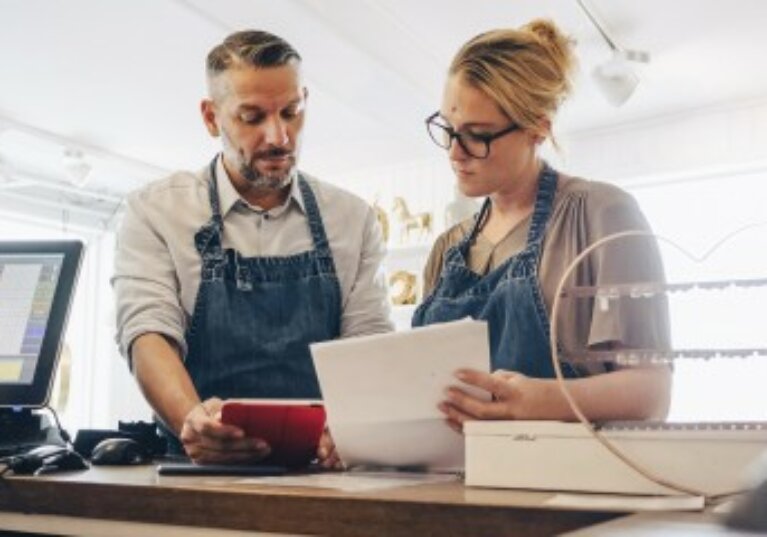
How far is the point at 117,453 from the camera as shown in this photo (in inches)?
52.5

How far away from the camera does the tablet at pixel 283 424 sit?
1.15m

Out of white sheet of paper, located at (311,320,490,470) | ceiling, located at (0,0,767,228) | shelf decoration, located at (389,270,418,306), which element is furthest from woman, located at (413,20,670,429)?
shelf decoration, located at (389,270,418,306)

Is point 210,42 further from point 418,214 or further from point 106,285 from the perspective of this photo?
point 106,285

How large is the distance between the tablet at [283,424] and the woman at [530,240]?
28 centimetres

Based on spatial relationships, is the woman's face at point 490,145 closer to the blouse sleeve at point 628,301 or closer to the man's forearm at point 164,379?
→ the blouse sleeve at point 628,301

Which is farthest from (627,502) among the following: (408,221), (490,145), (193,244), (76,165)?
(76,165)

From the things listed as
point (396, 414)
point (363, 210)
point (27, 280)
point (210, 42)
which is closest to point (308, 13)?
point (210, 42)

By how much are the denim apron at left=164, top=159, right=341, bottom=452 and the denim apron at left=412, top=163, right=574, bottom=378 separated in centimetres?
25

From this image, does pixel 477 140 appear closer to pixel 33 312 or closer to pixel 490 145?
pixel 490 145

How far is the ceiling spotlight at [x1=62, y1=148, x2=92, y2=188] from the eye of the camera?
552cm

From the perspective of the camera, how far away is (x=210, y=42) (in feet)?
13.2

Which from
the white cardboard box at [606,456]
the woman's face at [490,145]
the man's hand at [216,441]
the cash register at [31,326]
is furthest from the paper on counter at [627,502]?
the cash register at [31,326]

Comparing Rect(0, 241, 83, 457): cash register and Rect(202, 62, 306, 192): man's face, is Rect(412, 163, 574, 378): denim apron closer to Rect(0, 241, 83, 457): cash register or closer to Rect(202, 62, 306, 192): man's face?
Rect(202, 62, 306, 192): man's face

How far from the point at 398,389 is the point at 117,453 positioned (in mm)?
507
